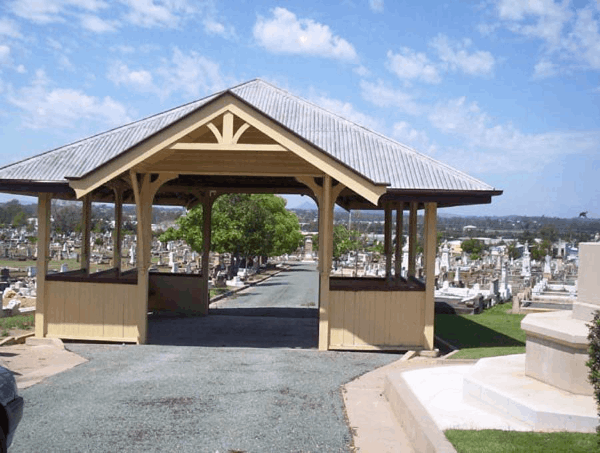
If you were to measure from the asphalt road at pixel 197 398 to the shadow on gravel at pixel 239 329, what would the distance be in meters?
0.07

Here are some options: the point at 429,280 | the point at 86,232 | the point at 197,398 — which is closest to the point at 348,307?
the point at 429,280

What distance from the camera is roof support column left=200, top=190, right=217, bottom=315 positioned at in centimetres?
1783

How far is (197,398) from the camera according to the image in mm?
8688

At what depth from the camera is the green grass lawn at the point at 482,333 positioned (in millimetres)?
12566

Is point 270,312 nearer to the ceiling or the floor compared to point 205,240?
nearer to the floor

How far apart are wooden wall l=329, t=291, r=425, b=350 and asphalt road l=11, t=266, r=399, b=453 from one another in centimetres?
43

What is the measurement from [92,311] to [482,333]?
9.15 metres

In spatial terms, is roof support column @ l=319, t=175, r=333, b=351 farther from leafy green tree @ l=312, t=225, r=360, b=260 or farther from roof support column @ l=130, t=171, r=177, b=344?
leafy green tree @ l=312, t=225, r=360, b=260

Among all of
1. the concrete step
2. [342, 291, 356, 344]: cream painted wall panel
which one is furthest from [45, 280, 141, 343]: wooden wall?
the concrete step

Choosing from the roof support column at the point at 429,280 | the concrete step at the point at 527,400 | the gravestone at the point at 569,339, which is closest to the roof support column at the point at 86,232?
the roof support column at the point at 429,280

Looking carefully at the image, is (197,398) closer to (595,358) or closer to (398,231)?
(595,358)

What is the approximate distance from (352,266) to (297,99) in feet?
150

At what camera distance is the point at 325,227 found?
1268 centimetres

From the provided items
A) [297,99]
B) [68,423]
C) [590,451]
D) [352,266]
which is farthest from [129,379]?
[352,266]
